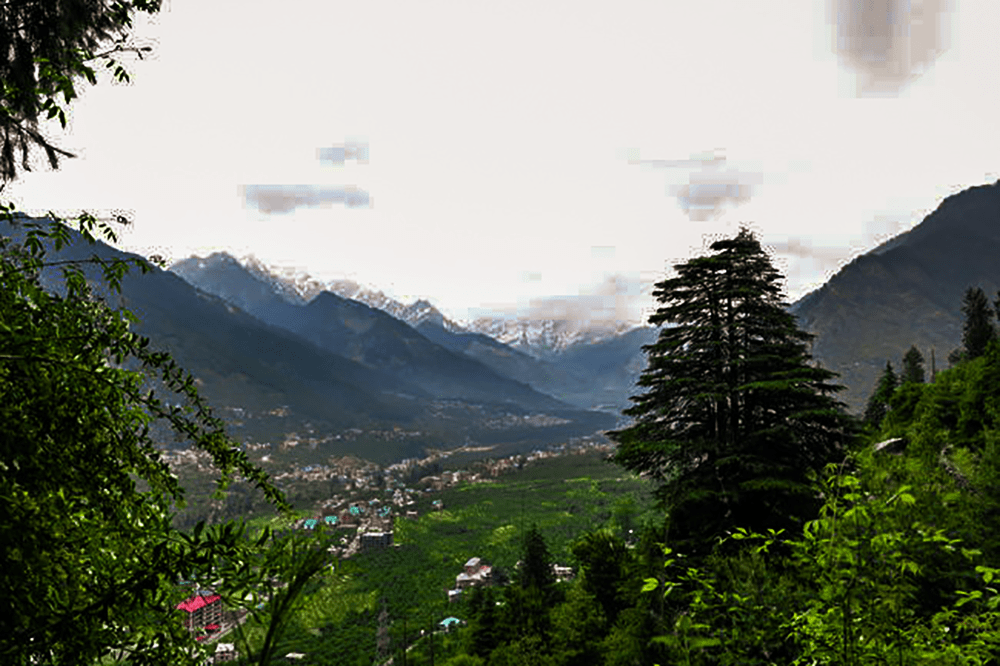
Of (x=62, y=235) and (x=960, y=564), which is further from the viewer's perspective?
(x=960, y=564)

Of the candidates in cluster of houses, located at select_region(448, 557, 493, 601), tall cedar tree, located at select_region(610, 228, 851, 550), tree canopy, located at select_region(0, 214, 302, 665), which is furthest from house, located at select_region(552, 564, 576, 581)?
tree canopy, located at select_region(0, 214, 302, 665)

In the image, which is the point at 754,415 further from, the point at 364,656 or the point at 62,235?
the point at 364,656

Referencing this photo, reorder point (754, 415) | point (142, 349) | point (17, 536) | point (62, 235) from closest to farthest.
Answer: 1. point (17, 536)
2. point (62, 235)
3. point (142, 349)
4. point (754, 415)

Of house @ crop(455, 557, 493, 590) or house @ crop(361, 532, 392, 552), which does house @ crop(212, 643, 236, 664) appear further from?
house @ crop(361, 532, 392, 552)

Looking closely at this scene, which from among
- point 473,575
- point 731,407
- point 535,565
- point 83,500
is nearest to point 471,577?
point 473,575

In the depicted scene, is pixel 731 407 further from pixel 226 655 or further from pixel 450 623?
pixel 450 623

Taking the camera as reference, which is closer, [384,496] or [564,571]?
[564,571]

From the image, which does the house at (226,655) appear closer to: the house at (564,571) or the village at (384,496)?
the village at (384,496)

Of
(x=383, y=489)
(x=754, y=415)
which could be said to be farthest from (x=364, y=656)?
(x=383, y=489)
